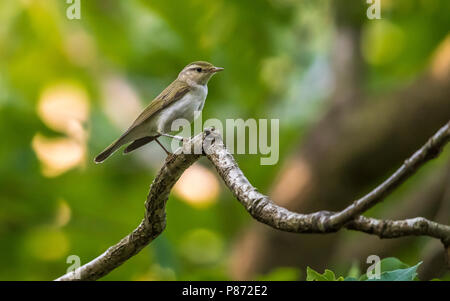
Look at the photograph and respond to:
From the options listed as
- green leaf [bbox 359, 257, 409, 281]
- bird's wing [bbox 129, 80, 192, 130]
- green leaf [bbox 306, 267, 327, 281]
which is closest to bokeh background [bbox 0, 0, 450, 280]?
bird's wing [bbox 129, 80, 192, 130]

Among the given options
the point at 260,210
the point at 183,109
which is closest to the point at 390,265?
the point at 260,210

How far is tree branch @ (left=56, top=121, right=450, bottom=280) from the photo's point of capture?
2148 millimetres

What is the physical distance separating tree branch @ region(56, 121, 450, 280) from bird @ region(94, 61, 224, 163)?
1.41 m

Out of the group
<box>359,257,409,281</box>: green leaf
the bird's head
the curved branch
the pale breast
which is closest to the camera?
<box>359,257,409,281</box>: green leaf

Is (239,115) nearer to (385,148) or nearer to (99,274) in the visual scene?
(385,148)

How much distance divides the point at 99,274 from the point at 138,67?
5.65m

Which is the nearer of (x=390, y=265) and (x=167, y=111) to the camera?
(x=390, y=265)

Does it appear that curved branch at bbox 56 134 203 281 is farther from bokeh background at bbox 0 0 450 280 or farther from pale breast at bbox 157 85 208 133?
bokeh background at bbox 0 0 450 280

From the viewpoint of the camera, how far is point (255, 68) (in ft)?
26.7

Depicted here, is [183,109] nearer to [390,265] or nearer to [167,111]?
[167,111]

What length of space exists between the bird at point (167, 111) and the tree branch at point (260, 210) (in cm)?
141

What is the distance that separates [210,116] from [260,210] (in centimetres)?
550

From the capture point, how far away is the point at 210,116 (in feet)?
26.7
